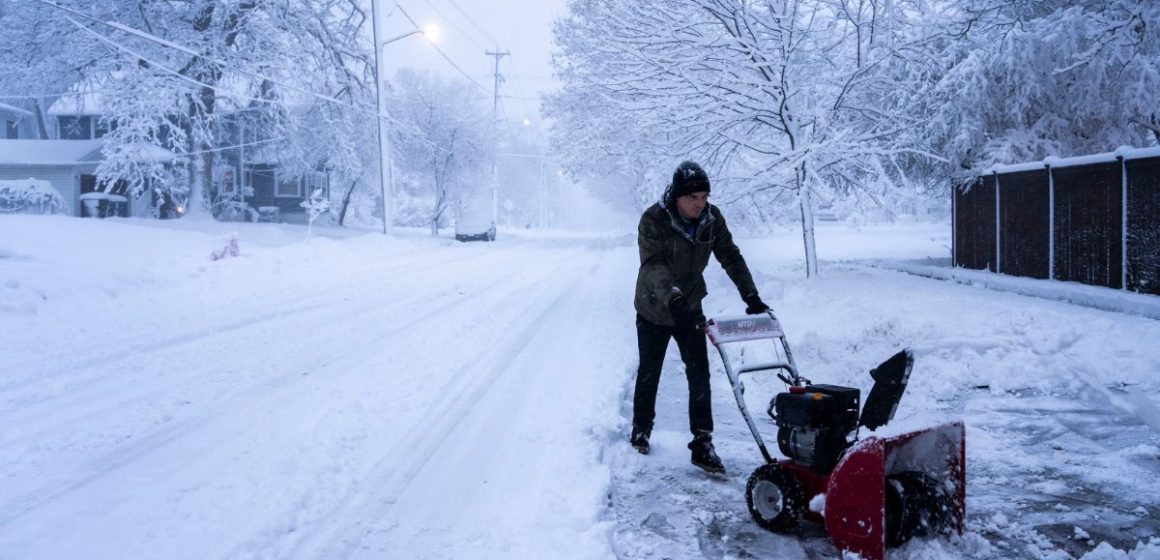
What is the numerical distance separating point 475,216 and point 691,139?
94.9ft

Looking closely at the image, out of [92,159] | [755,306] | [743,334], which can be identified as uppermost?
[92,159]

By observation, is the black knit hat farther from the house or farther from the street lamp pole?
the house

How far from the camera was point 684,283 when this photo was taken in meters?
4.80

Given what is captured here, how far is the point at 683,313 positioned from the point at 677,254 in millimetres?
520

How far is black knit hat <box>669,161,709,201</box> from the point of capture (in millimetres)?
4469

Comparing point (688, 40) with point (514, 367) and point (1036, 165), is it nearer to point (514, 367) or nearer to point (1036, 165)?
point (1036, 165)

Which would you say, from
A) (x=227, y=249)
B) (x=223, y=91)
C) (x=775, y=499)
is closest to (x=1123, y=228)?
(x=775, y=499)

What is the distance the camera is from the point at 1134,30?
9.84 metres

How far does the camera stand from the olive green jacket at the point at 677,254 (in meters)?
4.66

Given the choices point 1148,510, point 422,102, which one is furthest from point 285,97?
point 1148,510

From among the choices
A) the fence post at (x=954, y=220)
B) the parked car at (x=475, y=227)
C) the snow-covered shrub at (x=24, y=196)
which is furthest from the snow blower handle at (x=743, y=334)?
the parked car at (x=475, y=227)

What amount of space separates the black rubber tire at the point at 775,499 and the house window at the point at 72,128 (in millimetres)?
45894

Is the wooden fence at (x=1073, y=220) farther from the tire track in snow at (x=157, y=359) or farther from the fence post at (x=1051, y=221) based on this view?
the tire track in snow at (x=157, y=359)

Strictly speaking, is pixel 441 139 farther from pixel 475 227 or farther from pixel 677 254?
pixel 677 254
